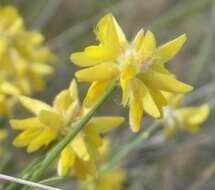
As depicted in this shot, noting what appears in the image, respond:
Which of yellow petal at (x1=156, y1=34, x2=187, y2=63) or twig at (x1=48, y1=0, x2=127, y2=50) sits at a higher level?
yellow petal at (x1=156, y1=34, x2=187, y2=63)

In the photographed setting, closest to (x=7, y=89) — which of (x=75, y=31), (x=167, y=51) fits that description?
(x=167, y=51)

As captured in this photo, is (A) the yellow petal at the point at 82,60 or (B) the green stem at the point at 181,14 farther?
(B) the green stem at the point at 181,14

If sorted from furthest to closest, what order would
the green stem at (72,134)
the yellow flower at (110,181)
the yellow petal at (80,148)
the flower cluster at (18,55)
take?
the yellow flower at (110,181) → the flower cluster at (18,55) → the yellow petal at (80,148) → the green stem at (72,134)

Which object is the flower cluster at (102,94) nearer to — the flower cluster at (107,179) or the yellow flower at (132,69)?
the yellow flower at (132,69)

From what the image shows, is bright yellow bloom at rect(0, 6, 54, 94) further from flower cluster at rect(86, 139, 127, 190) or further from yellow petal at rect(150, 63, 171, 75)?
yellow petal at rect(150, 63, 171, 75)

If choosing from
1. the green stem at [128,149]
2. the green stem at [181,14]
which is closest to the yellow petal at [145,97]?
the green stem at [128,149]

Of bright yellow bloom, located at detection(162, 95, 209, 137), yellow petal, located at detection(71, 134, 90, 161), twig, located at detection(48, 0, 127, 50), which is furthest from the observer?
twig, located at detection(48, 0, 127, 50)

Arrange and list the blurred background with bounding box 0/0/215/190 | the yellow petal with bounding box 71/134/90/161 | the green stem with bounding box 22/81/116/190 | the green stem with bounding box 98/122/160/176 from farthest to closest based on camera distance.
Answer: the blurred background with bounding box 0/0/215/190 < the green stem with bounding box 98/122/160/176 < the yellow petal with bounding box 71/134/90/161 < the green stem with bounding box 22/81/116/190

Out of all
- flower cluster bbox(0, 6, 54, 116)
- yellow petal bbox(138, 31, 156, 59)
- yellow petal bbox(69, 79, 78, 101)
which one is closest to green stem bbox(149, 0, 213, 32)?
flower cluster bbox(0, 6, 54, 116)
